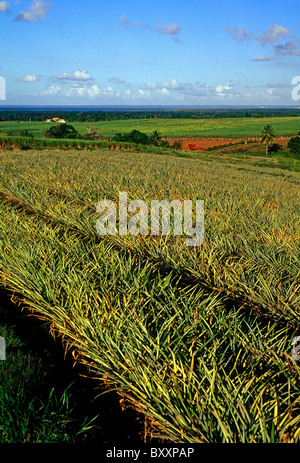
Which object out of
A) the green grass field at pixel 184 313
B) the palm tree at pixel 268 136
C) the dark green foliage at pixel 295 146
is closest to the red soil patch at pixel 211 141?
the palm tree at pixel 268 136

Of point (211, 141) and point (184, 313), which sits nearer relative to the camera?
point (184, 313)

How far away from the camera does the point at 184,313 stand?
2.56 metres

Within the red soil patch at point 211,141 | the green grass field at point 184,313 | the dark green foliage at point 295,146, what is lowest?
the green grass field at point 184,313

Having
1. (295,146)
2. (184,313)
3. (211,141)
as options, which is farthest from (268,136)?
(184,313)

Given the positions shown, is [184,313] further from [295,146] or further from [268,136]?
[295,146]

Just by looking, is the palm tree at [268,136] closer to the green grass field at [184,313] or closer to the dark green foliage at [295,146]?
the dark green foliage at [295,146]

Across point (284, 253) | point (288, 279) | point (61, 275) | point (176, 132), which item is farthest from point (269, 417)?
point (176, 132)

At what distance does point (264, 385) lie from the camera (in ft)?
6.28

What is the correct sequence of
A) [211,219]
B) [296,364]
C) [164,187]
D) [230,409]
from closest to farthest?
[230,409]
[296,364]
[211,219]
[164,187]

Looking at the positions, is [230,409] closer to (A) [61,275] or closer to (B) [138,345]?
(B) [138,345]

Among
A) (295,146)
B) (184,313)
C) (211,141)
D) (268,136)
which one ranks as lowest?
(184,313)

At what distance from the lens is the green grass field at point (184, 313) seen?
1774 mm

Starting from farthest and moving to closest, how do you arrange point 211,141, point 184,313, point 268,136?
point 211,141, point 268,136, point 184,313
